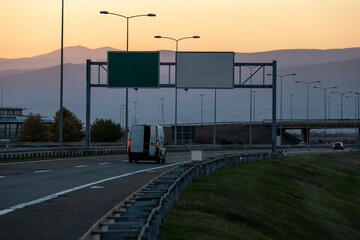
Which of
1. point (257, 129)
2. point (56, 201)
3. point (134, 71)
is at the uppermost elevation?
point (134, 71)

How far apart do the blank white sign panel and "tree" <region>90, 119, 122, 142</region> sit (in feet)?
343

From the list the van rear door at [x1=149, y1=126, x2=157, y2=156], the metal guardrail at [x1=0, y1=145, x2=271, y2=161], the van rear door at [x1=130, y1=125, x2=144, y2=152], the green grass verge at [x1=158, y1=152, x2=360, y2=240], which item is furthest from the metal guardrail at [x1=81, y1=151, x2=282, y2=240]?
the metal guardrail at [x1=0, y1=145, x2=271, y2=161]

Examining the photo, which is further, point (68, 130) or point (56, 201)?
point (68, 130)

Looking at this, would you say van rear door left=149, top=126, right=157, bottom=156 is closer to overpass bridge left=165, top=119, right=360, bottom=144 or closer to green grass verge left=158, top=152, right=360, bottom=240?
green grass verge left=158, top=152, right=360, bottom=240

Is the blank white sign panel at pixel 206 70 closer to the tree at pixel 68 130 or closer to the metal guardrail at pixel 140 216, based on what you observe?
the metal guardrail at pixel 140 216

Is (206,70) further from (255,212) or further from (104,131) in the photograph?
(104,131)

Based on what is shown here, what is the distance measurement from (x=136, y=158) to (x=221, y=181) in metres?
16.5

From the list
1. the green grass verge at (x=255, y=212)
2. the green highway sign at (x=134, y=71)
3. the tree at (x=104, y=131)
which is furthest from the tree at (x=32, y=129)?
the green grass verge at (x=255, y=212)

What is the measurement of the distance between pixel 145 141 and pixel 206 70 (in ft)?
44.3

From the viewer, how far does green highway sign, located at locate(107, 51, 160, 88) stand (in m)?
55.4

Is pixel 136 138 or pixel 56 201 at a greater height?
pixel 136 138

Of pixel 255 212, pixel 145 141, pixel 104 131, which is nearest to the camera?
pixel 255 212

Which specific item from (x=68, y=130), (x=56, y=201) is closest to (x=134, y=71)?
(x=56, y=201)

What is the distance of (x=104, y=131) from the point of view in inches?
6275
